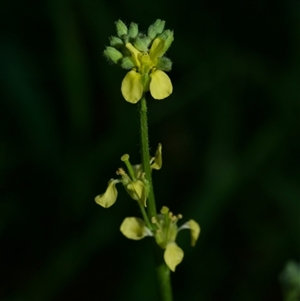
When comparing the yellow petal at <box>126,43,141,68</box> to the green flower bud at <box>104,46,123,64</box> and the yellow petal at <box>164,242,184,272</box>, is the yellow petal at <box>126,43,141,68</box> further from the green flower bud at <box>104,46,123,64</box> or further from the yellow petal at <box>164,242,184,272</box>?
the yellow petal at <box>164,242,184,272</box>

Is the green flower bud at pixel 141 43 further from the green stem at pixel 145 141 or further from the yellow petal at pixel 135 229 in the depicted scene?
the yellow petal at pixel 135 229

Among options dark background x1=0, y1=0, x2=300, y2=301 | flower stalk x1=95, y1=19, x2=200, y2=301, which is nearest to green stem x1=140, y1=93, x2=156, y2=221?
flower stalk x1=95, y1=19, x2=200, y2=301

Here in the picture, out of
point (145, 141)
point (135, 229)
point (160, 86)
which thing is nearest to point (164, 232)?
point (135, 229)

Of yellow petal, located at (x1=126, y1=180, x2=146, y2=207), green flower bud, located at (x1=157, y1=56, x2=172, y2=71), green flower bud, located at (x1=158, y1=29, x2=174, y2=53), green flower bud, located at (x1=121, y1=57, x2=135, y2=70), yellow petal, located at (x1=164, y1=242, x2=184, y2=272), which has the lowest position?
yellow petal, located at (x1=164, y1=242, x2=184, y2=272)

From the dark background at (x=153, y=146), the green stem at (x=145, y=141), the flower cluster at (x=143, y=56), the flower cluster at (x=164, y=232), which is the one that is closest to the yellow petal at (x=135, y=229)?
the flower cluster at (x=164, y=232)

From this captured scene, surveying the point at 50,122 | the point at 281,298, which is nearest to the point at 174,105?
the point at 50,122

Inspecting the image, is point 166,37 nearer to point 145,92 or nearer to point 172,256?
point 145,92

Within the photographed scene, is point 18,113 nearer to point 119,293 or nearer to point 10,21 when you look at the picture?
point 10,21

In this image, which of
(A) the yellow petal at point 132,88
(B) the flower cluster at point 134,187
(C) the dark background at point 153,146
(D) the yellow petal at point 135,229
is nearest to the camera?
(A) the yellow petal at point 132,88
